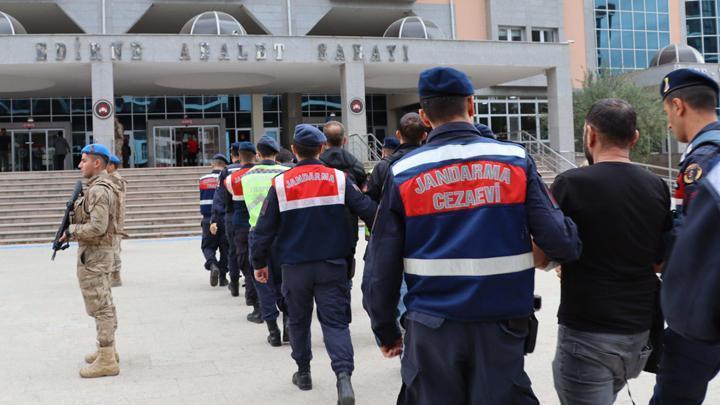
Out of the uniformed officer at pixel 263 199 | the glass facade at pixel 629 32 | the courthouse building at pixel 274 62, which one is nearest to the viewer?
the uniformed officer at pixel 263 199

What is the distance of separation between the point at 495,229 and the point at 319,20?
31.3 meters

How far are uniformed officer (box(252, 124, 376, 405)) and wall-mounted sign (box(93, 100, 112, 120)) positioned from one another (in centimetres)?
2042

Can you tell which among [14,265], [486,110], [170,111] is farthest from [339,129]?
[486,110]

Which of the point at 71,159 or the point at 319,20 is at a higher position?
the point at 319,20

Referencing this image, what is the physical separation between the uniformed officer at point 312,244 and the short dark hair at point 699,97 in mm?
2426

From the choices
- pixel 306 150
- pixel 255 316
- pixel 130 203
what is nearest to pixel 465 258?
pixel 306 150

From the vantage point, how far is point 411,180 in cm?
273

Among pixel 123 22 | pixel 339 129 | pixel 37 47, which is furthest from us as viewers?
pixel 123 22

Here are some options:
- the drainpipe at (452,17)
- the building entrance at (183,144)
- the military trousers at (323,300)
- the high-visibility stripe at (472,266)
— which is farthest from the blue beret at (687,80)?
the drainpipe at (452,17)

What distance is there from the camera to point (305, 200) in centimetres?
486

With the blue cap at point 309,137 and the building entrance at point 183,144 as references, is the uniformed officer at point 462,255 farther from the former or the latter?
the building entrance at point 183,144

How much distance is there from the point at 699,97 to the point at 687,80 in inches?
3.6

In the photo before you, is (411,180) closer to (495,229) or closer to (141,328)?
(495,229)

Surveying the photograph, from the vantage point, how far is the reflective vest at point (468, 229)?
264 centimetres
